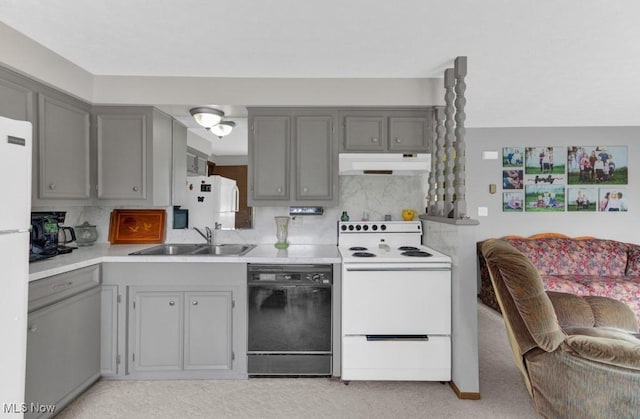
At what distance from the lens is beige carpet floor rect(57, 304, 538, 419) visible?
1950 mm

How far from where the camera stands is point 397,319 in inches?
86.6

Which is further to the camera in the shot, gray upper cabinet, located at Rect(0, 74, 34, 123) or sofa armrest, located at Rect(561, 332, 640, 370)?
gray upper cabinet, located at Rect(0, 74, 34, 123)

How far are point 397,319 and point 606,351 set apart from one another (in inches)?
43.5

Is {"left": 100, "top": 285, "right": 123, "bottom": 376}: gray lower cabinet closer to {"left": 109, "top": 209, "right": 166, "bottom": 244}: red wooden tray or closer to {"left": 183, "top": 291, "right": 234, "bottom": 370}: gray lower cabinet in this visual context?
{"left": 183, "top": 291, "right": 234, "bottom": 370}: gray lower cabinet

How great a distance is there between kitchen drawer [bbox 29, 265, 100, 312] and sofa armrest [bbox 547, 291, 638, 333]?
336 cm

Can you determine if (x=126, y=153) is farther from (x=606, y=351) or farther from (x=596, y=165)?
(x=596, y=165)

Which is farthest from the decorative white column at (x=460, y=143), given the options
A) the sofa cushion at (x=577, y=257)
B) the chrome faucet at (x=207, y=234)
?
the sofa cushion at (x=577, y=257)

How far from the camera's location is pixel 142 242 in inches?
115

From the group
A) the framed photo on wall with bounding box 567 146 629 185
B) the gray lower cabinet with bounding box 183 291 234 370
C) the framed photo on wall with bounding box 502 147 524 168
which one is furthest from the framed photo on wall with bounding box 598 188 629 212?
the gray lower cabinet with bounding box 183 291 234 370

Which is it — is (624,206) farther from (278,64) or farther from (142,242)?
(142,242)

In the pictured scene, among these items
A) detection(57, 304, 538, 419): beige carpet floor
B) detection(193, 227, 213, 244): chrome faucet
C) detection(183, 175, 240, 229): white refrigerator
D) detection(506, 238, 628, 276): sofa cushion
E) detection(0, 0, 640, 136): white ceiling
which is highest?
detection(0, 0, 640, 136): white ceiling

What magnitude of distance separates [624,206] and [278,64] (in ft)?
15.6

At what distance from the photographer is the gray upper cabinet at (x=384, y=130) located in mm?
2672

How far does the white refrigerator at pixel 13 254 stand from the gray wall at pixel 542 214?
4.32 m
